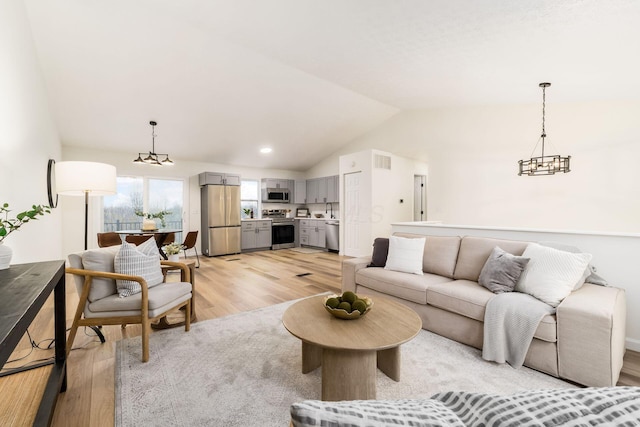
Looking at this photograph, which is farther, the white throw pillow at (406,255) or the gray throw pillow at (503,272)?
the white throw pillow at (406,255)

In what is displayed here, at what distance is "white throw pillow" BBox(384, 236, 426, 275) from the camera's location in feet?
9.84

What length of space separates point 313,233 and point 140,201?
167 inches

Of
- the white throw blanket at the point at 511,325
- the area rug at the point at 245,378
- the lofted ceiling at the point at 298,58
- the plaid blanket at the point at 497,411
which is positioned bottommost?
the area rug at the point at 245,378

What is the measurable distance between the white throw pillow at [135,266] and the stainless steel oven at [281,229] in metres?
5.23

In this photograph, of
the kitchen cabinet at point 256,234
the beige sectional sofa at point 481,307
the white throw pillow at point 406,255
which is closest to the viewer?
the beige sectional sofa at point 481,307

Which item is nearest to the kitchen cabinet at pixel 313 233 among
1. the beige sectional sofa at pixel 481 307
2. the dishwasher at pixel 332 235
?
the dishwasher at pixel 332 235

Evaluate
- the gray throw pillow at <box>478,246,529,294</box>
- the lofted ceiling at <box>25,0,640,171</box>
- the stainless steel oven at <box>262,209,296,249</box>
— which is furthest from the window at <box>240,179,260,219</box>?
the gray throw pillow at <box>478,246,529,294</box>

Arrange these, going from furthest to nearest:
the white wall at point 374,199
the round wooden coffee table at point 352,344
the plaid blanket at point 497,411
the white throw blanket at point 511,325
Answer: the white wall at point 374,199 → the white throw blanket at point 511,325 → the round wooden coffee table at point 352,344 → the plaid blanket at point 497,411

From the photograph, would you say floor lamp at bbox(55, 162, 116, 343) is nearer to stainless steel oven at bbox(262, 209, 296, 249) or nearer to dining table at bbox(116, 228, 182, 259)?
dining table at bbox(116, 228, 182, 259)

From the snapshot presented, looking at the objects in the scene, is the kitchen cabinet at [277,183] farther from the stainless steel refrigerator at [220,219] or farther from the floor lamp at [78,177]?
the floor lamp at [78,177]

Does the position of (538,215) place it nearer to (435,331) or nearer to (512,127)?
(512,127)

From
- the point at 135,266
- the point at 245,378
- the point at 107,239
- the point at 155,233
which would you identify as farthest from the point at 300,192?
the point at 245,378

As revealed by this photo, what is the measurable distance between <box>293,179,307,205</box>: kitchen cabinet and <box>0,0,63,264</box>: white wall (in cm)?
564

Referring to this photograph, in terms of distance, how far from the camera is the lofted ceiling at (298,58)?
229 cm
